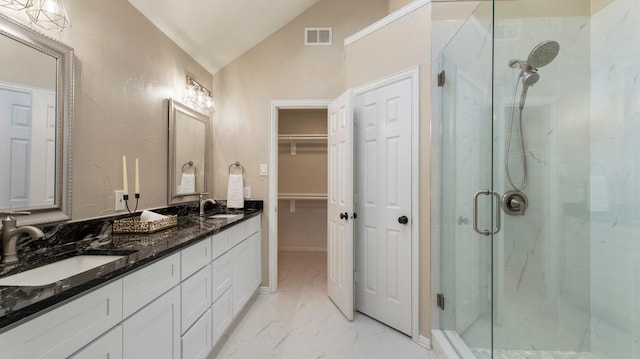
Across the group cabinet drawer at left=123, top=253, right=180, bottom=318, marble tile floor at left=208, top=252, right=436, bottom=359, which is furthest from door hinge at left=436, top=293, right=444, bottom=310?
cabinet drawer at left=123, top=253, right=180, bottom=318

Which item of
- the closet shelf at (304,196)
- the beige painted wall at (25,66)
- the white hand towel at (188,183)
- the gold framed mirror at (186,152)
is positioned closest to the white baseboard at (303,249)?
the closet shelf at (304,196)

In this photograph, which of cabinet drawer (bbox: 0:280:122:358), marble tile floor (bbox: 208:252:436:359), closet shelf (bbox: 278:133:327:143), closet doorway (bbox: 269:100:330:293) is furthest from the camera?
closet doorway (bbox: 269:100:330:293)

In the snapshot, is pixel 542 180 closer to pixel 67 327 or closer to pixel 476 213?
pixel 476 213

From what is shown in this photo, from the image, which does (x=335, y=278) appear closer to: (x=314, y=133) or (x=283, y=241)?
(x=283, y=241)

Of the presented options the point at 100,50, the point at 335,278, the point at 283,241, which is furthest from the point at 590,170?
the point at 283,241

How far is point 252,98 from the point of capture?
9.89 feet

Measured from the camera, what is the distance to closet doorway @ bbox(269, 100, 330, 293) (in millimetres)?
4570

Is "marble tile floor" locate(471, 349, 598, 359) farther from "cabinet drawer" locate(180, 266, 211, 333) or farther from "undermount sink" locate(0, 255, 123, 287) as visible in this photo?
"undermount sink" locate(0, 255, 123, 287)

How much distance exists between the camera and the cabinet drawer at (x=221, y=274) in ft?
5.85

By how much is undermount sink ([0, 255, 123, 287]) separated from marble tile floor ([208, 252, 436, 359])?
1.09m

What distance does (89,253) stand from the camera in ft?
4.03

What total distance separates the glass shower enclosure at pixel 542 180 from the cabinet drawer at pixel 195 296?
5.50ft

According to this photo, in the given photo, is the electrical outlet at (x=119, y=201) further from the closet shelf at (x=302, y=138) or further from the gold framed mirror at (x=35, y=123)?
the closet shelf at (x=302, y=138)

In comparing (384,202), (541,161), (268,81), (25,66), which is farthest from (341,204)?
(25,66)
